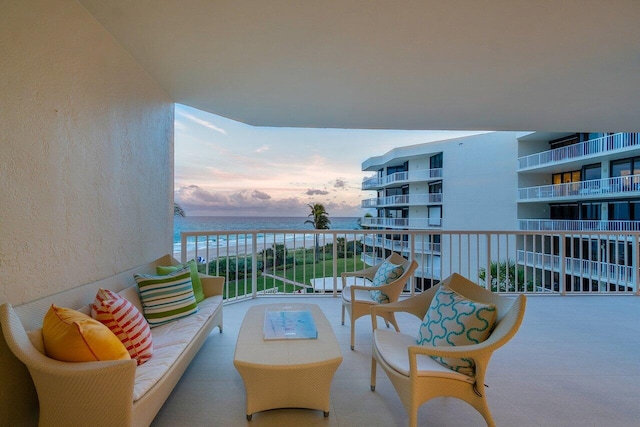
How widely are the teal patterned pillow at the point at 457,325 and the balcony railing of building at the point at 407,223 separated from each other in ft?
44.2

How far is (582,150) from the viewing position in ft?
31.0

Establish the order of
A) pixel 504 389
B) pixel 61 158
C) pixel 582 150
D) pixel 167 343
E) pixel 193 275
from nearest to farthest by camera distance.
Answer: pixel 61 158 < pixel 167 343 < pixel 504 389 < pixel 193 275 < pixel 582 150

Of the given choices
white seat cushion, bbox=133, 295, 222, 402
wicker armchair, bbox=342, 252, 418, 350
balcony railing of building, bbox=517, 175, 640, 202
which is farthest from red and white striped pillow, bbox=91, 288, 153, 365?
balcony railing of building, bbox=517, 175, 640, 202

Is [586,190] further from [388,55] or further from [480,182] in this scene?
[388,55]

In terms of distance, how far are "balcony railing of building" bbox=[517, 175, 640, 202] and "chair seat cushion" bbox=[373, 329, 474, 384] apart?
33.6 feet

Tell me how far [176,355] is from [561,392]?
8.40 feet

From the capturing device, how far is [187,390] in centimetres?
204

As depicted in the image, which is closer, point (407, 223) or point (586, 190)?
point (586, 190)

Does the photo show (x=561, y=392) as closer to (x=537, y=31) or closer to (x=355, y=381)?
(x=355, y=381)

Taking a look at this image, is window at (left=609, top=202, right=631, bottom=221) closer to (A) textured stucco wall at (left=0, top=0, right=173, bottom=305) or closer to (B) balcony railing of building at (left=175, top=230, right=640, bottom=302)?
(B) balcony railing of building at (left=175, top=230, right=640, bottom=302)

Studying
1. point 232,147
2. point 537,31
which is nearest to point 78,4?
point 537,31

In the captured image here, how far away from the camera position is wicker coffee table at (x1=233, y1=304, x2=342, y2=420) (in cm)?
166

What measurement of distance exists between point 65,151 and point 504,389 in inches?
129

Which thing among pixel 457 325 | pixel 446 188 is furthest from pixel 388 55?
pixel 446 188
